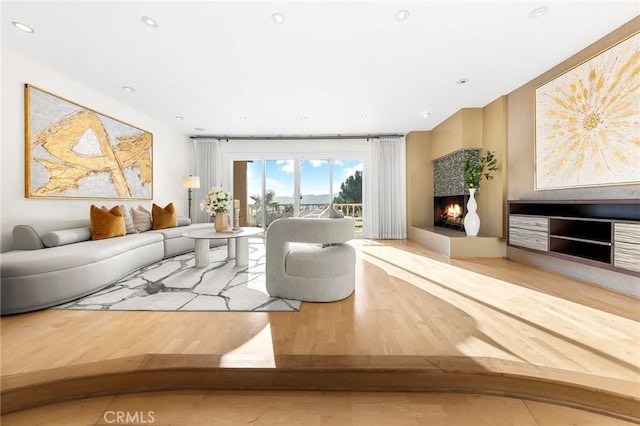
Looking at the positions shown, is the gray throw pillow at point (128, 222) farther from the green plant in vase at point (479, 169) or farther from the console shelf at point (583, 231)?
the console shelf at point (583, 231)

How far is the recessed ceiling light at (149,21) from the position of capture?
2174mm

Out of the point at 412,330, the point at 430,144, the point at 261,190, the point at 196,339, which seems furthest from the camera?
the point at 261,190

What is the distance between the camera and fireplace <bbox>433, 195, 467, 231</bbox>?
4.75m

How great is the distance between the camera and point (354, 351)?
1.47m

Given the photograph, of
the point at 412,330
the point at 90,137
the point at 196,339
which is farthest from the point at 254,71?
the point at 412,330

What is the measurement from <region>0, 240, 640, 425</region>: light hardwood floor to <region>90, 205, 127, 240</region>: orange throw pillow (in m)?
1.26

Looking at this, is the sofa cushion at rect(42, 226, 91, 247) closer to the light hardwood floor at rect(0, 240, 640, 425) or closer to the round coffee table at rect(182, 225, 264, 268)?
the light hardwood floor at rect(0, 240, 640, 425)

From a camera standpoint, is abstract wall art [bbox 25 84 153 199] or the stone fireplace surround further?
the stone fireplace surround

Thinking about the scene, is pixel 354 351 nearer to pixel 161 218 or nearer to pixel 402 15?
pixel 402 15

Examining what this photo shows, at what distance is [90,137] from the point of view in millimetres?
3453

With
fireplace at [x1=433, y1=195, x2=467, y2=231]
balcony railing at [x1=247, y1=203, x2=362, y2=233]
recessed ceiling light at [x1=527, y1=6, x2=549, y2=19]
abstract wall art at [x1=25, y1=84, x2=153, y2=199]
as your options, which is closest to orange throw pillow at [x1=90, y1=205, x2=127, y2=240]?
abstract wall art at [x1=25, y1=84, x2=153, y2=199]

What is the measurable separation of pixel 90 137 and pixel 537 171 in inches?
248

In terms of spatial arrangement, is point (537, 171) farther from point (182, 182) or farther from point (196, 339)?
point (182, 182)

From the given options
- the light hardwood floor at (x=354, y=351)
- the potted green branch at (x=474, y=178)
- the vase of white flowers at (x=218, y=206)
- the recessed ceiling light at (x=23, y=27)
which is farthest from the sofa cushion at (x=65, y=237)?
the potted green branch at (x=474, y=178)
